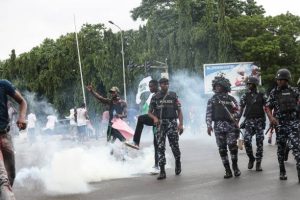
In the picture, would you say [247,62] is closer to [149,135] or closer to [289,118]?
[149,135]

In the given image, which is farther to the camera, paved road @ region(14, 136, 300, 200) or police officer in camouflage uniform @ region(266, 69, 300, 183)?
police officer in camouflage uniform @ region(266, 69, 300, 183)

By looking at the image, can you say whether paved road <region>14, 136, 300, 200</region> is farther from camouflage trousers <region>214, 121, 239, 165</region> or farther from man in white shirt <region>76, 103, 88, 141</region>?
man in white shirt <region>76, 103, 88, 141</region>

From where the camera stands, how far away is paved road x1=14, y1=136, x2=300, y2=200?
7953 millimetres

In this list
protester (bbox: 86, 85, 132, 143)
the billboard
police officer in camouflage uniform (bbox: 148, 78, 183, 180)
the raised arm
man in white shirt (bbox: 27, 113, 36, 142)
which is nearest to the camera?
police officer in camouflage uniform (bbox: 148, 78, 183, 180)

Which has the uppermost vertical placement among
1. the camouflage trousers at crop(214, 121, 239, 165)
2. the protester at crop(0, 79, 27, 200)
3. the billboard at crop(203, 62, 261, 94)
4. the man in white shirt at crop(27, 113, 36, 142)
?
the billboard at crop(203, 62, 261, 94)

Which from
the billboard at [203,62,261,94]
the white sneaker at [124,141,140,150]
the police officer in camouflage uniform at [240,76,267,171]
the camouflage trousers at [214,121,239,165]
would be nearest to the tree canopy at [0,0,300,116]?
the billboard at [203,62,261,94]

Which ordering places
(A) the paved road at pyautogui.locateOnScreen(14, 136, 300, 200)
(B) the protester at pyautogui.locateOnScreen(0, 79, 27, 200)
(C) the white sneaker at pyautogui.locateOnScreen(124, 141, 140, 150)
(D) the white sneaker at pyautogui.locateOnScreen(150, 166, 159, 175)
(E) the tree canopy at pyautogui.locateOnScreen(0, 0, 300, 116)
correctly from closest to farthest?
(B) the protester at pyautogui.locateOnScreen(0, 79, 27, 200) → (A) the paved road at pyautogui.locateOnScreen(14, 136, 300, 200) → (D) the white sneaker at pyautogui.locateOnScreen(150, 166, 159, 175) → (C) the white sneaker at pyautogui.locateOnScreen(124, 141, 140, 150) → (E) the tree canopy at pyautogui.locateOnScreen(0, 0, 300, 116)

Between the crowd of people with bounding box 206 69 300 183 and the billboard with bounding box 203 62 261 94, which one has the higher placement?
the billboard with bounding box 203 62 261 94

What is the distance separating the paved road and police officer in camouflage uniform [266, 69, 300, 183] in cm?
59

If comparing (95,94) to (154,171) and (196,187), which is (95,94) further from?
(196,187)

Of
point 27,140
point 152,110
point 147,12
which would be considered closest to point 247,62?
point 147,12

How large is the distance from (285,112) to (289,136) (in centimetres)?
38

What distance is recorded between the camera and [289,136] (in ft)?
29.0

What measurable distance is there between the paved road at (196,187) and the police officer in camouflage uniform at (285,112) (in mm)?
591
